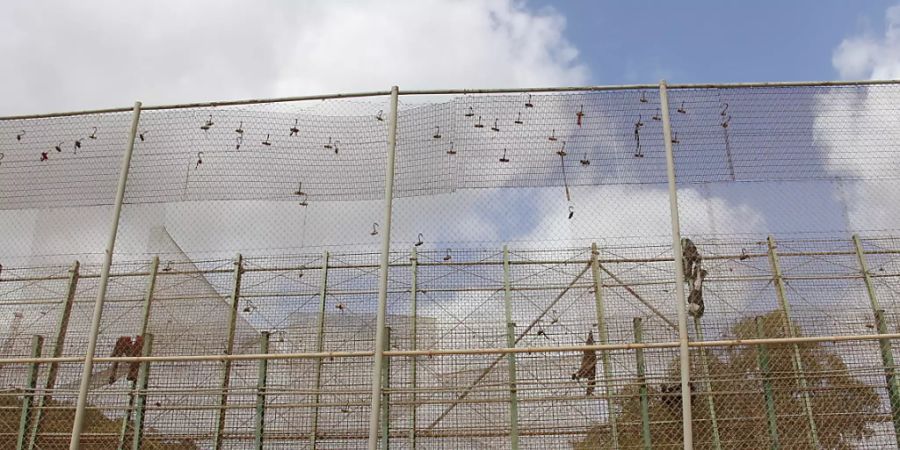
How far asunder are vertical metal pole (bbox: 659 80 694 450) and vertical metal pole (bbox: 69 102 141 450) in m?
4.27

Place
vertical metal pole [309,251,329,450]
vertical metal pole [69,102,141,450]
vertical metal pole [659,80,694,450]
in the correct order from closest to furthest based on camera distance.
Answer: vertical metal pole [659,80,694,450] < vertical metal pole [69,102,141,450] < vertical metal pole [309,251,329,450]

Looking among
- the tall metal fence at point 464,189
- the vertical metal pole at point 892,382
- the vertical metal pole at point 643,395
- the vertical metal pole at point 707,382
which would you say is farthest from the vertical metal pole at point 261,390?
the vertical metal pole at point 892,382

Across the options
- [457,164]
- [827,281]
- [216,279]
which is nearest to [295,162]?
[457,164]

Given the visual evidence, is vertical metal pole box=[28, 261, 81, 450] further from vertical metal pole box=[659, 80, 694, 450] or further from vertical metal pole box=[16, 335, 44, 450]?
vertical metal pole box=[659, 80, 694, 450]

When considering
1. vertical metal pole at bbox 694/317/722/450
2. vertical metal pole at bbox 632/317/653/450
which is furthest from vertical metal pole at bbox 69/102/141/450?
vertical metal pole at bbox 694/317/722/450

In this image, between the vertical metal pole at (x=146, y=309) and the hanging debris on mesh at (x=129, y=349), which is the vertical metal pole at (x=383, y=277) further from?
the hanging debris on mesh at (x=129, y=349)

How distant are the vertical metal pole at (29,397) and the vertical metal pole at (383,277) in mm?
3607

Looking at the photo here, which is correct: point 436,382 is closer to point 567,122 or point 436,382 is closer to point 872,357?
point 567,122

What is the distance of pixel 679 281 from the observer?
4.77m

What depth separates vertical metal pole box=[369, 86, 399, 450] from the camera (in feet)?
15.1

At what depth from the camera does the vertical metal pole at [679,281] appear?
4.58m

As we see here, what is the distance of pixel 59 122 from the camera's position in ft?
19.1

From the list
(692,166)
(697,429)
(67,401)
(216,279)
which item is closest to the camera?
(692,166)

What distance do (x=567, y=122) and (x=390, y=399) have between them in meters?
2.98
